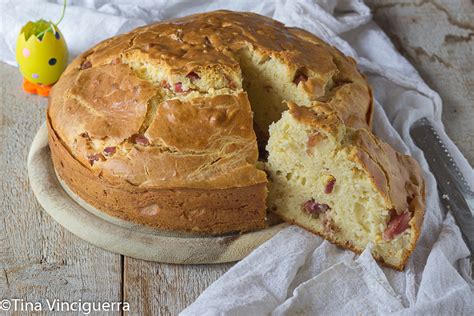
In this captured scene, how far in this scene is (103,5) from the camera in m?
4.95

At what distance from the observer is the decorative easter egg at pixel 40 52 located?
14.2 ft

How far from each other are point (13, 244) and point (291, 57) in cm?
148

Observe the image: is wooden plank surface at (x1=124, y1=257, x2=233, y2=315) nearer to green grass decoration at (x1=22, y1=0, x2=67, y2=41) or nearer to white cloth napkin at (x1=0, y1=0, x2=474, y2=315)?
white cloth napkin at (x1=0, y1=0, x2=474, y2=315)

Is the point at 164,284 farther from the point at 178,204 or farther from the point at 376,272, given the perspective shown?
the point at 376,272

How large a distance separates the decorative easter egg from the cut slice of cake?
5.07 feet

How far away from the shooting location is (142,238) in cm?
343

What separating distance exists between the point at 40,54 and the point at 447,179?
2214mm

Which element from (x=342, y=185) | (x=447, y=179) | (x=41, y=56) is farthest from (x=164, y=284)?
(x=41, y=56)

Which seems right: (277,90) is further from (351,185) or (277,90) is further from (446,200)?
(446,200)

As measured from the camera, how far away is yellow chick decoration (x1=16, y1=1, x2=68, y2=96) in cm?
434

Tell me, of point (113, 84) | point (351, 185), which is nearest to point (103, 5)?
point (113, 84)

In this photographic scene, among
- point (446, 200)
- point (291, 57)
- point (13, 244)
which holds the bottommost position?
point (13, 244)

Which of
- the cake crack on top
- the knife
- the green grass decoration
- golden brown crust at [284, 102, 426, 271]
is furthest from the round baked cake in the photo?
the green grass decoration

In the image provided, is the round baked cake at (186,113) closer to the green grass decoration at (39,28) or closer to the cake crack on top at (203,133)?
the cake crack on top at (203,133)
